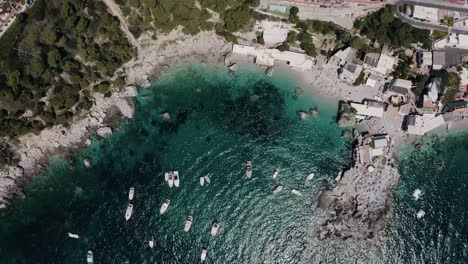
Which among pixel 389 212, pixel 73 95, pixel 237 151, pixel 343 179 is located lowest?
pixel 389 212

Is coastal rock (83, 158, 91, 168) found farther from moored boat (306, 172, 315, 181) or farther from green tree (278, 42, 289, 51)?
green tree (278, 42, 289, 51)

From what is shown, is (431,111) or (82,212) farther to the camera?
(431,111)

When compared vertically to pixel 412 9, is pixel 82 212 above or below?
below

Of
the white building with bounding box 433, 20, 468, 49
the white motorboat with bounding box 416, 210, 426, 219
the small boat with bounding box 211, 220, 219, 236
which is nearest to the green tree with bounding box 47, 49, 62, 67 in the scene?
the small boat with bounding box 211, 220, 219, 236

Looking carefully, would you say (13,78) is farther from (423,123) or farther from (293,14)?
(423,123)

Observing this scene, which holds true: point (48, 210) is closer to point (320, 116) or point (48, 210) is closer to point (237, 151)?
point (237, 151)

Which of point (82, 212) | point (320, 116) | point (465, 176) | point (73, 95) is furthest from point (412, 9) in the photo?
point (82, 212)

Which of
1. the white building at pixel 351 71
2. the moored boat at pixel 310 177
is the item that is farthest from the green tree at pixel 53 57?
the white building at pixel 351 71
